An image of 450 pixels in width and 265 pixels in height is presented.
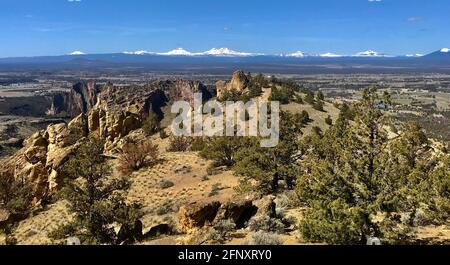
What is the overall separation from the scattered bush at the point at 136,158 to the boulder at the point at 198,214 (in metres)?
21.1

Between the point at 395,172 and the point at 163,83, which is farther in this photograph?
the point at 163,83

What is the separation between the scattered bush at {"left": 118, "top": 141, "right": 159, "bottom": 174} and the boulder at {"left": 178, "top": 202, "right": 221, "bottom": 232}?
21071 millimetres

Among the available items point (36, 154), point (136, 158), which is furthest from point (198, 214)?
point (36, 154)

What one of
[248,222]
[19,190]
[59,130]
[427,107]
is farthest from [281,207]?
[427,107]

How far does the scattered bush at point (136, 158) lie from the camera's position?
44.4 metres

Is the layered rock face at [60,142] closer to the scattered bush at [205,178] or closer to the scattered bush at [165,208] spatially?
the scattered bush at [205,178]

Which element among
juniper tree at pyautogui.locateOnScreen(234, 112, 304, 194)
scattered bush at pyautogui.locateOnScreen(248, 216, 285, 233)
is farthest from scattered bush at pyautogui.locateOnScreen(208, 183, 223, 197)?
scattered bush at pyautogui.locateOnScreen(248, 216, 285, 233)

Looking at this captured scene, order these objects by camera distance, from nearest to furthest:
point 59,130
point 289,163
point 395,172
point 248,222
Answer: point 395,172, point 248,222, point 289,163, point 59,130

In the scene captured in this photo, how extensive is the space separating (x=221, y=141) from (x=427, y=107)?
467 ft

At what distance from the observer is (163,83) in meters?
133

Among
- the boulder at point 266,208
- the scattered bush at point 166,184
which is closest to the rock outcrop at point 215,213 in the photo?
the boulder at point 266,208
